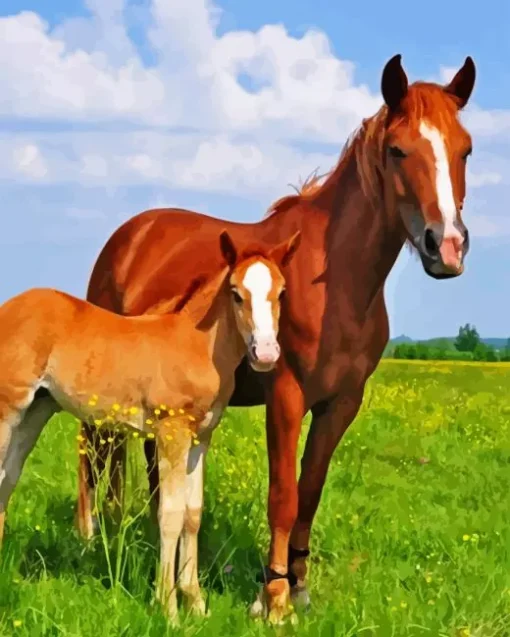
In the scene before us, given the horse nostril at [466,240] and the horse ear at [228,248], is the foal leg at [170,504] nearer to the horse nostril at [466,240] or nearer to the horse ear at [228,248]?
the horse ear at [228,248]

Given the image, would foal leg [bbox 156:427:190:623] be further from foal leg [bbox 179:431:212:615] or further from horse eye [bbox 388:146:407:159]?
horse eye [bbox 388:146:407:159]

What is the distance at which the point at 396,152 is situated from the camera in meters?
4.29

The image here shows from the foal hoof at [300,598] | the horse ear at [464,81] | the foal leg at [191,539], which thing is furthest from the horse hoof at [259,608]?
the horse ear at [464,81]

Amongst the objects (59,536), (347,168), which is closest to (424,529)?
(59,536)

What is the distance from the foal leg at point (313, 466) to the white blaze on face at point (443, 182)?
1284 mm

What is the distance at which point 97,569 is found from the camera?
533 centimetres

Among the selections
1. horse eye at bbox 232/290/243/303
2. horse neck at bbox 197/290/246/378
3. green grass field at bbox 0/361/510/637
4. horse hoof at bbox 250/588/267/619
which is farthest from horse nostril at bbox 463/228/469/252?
horse hoof at bbox 250/588/267/619

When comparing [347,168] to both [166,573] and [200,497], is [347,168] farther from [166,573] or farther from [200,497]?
[166,573]

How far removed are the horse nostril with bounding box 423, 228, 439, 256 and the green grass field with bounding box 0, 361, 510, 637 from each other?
181cm

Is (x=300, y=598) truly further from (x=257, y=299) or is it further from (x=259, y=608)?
(x=257, y=299)

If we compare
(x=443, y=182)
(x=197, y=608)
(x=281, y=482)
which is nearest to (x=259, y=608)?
(x=197, y=608)

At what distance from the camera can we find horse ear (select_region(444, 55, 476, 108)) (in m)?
4.57

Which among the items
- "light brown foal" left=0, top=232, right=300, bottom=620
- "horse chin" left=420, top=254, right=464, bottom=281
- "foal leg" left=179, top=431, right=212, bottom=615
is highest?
"horse chin" left=420, top=254, right=464, bottom=281

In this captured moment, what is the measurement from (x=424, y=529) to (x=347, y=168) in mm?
2970
